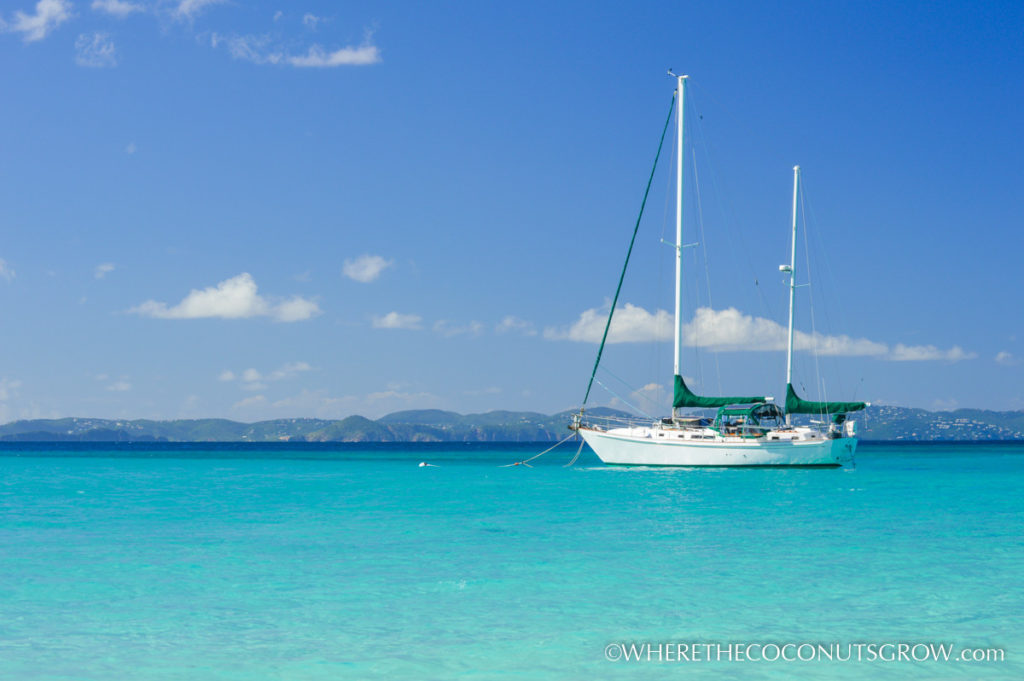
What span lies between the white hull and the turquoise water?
1889 centimetres

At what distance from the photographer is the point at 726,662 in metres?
11.8

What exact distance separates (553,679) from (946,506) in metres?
29.0

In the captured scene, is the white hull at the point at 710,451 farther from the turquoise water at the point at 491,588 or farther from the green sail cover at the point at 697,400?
the turquoise water at the point at 491,588

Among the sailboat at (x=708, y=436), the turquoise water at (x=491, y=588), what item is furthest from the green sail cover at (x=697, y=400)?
the turquoise water at (x=491, y=588)

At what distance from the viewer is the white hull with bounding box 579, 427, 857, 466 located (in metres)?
52.8

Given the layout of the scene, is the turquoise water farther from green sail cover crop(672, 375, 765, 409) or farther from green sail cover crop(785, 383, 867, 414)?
green sail cover crop(785, 383, 867, 414)

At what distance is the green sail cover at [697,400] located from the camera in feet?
174

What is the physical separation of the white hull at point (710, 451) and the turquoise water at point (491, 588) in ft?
62.0

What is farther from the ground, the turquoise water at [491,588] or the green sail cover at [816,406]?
the green sail cover at [816,406]

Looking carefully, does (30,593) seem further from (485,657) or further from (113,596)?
(485,657)

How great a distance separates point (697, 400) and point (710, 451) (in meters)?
3.05

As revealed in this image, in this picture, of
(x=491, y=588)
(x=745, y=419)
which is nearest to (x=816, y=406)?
(x=745, y=419)

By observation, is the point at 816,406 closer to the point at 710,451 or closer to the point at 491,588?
the point at 710,451

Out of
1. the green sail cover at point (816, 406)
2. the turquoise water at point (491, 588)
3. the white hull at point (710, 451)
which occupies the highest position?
the green sail cover at point (816, 406)
